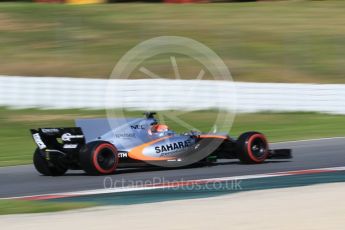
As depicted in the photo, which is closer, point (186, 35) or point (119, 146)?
point (119, 146)

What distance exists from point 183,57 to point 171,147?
1172cm

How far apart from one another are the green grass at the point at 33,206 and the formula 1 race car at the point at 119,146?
1.88 metres

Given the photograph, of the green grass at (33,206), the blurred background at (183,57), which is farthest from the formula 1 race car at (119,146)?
the blurred background at (183,57)

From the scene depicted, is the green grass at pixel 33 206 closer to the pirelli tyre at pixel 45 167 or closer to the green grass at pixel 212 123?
the pirelli tyre at pixel 45 167

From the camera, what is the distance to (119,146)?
1062cm

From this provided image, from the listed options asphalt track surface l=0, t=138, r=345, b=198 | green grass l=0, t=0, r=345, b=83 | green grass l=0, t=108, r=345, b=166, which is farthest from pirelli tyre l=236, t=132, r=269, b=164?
green grass l=0, t=0, r=345, b=83

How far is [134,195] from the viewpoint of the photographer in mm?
8781

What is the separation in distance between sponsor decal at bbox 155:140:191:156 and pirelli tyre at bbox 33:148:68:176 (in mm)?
1266

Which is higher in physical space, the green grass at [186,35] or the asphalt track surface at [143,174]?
the green grass at [186,35]

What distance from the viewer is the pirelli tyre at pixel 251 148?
11.2m

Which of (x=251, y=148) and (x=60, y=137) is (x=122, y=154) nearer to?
(x=60, y=137)

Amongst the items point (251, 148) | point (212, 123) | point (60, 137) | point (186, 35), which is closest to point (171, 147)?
point (251, 148)

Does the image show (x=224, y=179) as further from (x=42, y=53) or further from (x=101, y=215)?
(x=42, y=53)

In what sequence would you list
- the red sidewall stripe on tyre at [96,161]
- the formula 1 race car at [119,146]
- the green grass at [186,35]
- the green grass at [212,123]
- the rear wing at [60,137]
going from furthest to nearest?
the green grass at [186,35]
the green grass at [212,123]
the rear wing at [60,137]
the formula 1 race car at [119,146]
the red sidewall stripe on tyre at [96,161]
